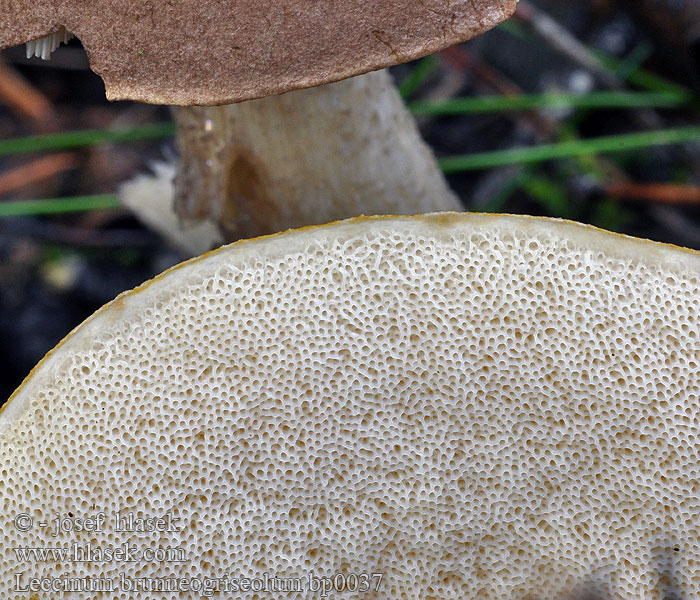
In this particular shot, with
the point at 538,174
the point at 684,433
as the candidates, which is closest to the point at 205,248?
the point at 538,174

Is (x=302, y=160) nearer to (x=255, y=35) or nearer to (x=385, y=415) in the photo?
(x=255, y=35)

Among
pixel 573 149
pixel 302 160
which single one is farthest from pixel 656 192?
pixel 302 160

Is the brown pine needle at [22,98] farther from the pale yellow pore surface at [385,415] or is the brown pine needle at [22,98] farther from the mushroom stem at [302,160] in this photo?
the pale yellow pore surface at [385,415]

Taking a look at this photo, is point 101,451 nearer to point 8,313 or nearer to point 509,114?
point 8,313

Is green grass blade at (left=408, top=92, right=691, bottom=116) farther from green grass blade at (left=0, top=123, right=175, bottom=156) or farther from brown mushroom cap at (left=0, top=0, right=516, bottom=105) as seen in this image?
brown mushroom cap at (left=0, top=0, right=516, bottom=105)

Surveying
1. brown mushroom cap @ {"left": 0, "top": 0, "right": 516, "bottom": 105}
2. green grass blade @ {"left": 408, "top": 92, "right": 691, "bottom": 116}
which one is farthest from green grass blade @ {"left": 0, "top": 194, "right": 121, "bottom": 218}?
brown mushroom cap @ {"left": 0, "top": 0, "right": 516, "bottom": 105}

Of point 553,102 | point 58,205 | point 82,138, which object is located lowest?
point 58,205

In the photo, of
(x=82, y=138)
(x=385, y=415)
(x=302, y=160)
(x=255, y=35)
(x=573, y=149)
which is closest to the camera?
(x=255, y=35)
